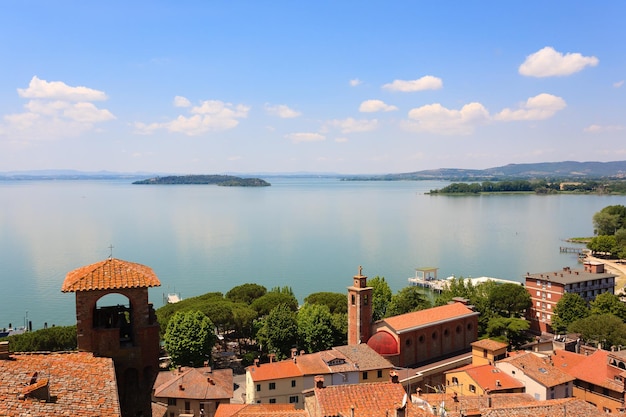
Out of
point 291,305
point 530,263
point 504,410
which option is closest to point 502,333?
point 291,305

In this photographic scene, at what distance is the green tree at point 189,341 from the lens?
124 ft

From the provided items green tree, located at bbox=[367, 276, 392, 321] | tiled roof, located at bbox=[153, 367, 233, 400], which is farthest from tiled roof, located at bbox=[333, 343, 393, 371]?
green tree, located at bbox=[367, 276, 392, 321]

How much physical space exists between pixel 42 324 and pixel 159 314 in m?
20.5

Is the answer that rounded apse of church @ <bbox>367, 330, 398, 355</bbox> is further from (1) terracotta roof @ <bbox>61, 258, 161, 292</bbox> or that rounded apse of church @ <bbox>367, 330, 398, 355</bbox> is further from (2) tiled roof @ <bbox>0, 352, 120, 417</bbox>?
(2) tiled roof @ <bbox>0, 352, 120, 417</bbox>

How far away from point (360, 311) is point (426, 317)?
5457 mm

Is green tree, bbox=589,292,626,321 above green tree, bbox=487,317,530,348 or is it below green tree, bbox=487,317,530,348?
above

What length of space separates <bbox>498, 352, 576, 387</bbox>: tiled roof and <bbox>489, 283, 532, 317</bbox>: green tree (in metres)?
24.1

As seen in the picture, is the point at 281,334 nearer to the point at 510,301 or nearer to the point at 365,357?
the point at 365,357

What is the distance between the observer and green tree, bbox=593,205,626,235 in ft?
411

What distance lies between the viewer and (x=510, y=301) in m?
55.8

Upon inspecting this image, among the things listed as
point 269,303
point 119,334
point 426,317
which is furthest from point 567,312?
point 119,334

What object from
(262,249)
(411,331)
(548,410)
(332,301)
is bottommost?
(262,249)

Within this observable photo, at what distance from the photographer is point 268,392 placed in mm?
31844

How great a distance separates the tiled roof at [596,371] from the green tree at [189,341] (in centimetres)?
2649
